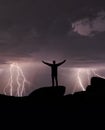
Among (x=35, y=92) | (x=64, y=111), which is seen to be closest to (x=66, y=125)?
(x=64, y=111)

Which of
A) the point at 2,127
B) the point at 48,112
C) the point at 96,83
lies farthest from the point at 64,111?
the point at 96,83

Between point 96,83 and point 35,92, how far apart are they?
7.03m

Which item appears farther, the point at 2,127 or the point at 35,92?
the point at 35,92

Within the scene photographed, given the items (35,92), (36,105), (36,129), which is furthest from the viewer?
(35,92)

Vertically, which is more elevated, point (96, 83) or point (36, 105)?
point (96, 83)

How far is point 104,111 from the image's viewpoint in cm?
1772

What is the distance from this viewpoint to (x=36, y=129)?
51.3 feet

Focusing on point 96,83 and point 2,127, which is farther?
point 96,83

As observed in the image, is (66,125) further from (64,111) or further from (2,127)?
(2,127)

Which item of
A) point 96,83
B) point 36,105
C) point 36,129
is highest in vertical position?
point 96,83

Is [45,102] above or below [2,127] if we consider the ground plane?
above

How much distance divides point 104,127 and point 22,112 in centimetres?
563

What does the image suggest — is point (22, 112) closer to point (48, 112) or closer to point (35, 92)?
point (48, 112)

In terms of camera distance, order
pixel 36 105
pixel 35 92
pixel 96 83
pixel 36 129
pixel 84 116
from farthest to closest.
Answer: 1. pixel 96 83
2. pixel 35 92
3. pixel 36 105
4. pixel 84 116
5. pixel 36 129
